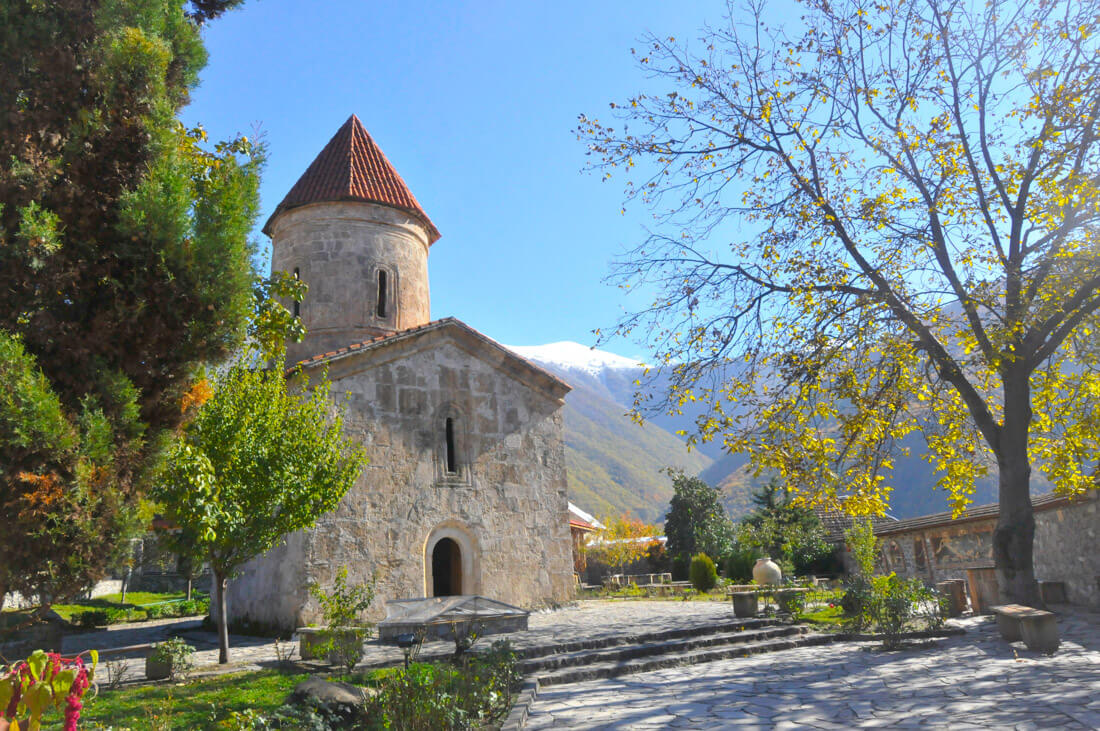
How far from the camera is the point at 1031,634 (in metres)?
8.28

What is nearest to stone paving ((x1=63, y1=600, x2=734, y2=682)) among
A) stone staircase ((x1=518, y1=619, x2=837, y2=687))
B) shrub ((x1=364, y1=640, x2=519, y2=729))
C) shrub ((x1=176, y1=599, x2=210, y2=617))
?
stone staircase ((x1=518, y1=619, x2=837, y2=687))

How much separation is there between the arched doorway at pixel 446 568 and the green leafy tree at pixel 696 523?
58.8 feet

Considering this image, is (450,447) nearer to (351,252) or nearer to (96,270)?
(351,252)

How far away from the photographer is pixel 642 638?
10367 millimetres

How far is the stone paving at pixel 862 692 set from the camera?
5742mm

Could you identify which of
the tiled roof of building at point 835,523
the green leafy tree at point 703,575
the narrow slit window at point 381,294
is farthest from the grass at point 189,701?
the tiled roof of building at point 835,523

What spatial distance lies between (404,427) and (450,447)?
1260 millimetres

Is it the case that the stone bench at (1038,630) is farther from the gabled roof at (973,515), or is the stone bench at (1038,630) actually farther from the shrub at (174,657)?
the shrub at (174,657)

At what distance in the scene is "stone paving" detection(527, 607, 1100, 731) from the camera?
18.8 ft

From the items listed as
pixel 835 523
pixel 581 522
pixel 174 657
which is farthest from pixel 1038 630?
pixel 581 522

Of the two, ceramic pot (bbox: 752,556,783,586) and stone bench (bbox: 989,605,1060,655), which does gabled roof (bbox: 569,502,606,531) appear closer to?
ceramic pot (bbox: 752,556,783,586)

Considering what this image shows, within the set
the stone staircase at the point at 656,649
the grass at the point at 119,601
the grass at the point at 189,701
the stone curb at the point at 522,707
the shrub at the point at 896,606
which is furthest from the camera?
the grass at the point at 119,601

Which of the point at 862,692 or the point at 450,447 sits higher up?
the point at 450,447

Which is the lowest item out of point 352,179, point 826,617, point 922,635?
point 826,617
